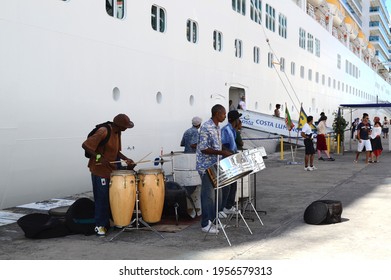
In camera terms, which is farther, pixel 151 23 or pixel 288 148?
pixel 288 148

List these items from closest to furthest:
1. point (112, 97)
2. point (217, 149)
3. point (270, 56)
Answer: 1. point (217, 149)
2. point (112, 97)
3. point (270, 56)

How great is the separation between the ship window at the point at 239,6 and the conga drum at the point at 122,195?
12.5 meters

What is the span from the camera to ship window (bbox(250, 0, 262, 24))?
1913 centimetres

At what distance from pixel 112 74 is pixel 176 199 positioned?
430 cm

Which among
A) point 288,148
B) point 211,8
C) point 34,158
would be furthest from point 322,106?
point 34,158

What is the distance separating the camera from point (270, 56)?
69.6 feet

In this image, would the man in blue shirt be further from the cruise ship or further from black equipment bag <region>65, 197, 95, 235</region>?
the cruise ship

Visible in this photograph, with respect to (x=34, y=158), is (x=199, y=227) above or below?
below

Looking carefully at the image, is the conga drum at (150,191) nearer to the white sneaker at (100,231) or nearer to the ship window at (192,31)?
the white sneaker at (100,231)

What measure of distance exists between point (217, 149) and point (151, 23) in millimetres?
6645

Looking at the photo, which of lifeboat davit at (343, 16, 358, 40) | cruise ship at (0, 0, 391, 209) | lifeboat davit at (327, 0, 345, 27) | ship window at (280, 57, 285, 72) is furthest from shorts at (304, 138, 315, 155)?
lifeboat davit at (343, 16, 358, 40)

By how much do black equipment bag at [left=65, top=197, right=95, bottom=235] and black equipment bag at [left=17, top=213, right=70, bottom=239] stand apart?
0.35 ft

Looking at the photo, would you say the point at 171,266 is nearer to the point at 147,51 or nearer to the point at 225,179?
the point at 225,179

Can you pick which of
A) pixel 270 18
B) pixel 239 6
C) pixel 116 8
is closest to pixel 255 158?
pixel 116 8
